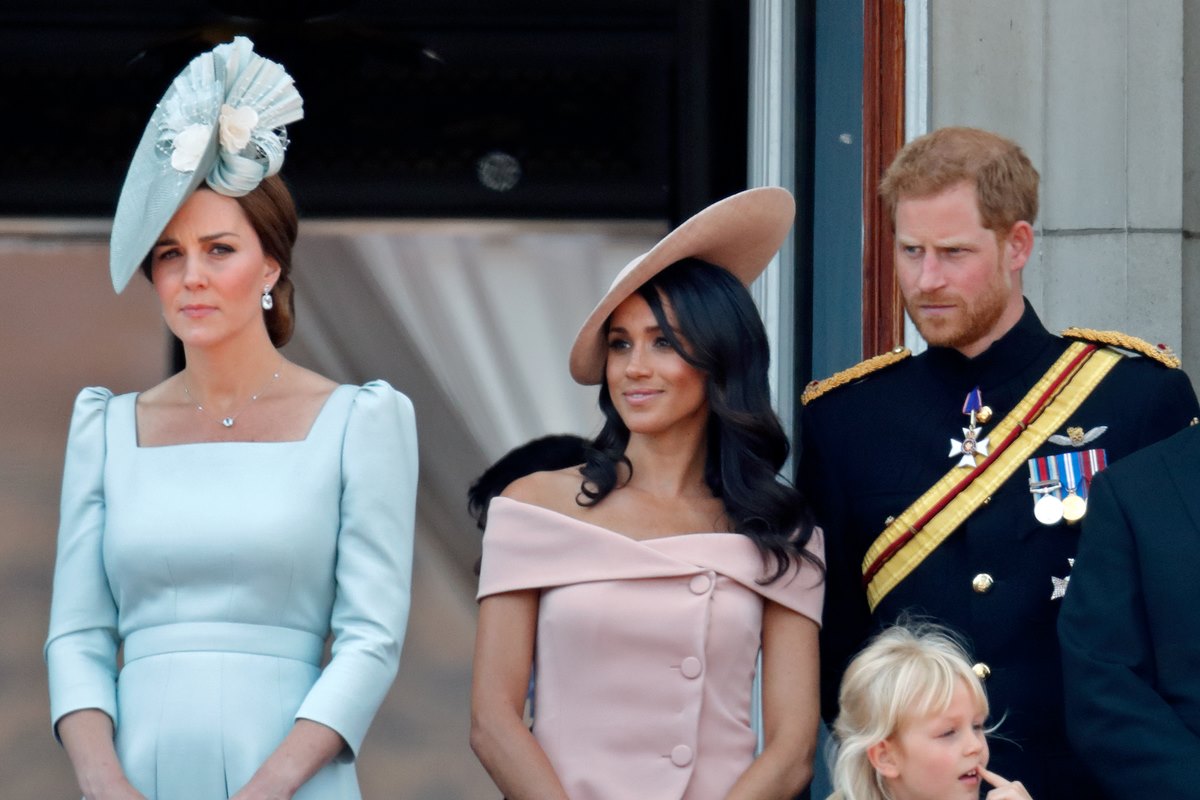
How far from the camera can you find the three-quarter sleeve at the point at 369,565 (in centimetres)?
343

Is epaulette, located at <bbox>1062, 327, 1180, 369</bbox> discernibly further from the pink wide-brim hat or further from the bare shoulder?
the bare shoulder

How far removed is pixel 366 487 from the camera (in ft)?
11.5

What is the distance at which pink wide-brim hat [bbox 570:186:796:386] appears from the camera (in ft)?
12.1

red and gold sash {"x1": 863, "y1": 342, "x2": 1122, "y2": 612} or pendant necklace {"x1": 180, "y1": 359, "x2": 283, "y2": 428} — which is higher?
pendant necklace {"x1": 180, "y1": 359, "x2": 283, "y2": 428}

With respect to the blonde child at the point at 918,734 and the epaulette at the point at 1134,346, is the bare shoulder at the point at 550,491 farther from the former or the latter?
the epaulette at the point at 1134,346

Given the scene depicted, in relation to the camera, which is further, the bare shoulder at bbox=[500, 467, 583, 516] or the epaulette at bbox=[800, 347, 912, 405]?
the epaulette at bbox=[800, 347, 912, 405]

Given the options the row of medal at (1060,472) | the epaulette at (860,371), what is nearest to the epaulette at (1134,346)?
the row of medal at (1060,472)

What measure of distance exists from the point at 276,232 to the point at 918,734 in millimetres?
1274

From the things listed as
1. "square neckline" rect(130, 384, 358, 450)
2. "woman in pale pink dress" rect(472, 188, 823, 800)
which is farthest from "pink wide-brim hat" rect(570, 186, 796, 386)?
"square neckline" rect(130, 384, 358, 450)

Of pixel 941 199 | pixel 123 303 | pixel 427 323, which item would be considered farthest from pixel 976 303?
Result: pixel 123 303

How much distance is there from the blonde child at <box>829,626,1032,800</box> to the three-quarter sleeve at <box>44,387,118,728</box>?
114cm

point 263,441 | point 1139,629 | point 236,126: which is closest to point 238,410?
point 263,441

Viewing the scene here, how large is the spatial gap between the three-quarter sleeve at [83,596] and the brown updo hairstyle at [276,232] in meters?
0.33

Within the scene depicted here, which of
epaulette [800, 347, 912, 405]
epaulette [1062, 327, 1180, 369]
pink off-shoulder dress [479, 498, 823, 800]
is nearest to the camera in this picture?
pink off-shoulder dress [479, 498, 823, 800]
